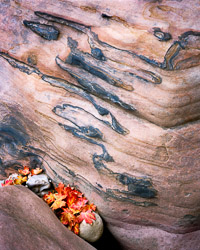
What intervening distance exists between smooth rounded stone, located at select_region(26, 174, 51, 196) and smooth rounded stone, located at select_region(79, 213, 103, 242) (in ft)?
2.38

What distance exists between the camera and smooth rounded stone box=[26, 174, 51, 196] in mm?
3559

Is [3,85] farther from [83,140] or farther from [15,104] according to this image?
[83,140]

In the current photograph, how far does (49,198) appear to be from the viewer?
3469 mm

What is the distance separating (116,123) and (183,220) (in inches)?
55.4

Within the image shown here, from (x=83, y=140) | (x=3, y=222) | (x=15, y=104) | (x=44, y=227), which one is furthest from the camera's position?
(x=15, y=104)

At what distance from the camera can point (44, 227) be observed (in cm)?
279

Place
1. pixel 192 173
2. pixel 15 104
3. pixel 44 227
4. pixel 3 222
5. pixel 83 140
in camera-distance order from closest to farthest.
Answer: pixel 3 222, pixel 44 227, pixel 192 173, pixel 83 140, pixel 15 104

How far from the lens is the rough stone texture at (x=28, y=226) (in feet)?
7.86

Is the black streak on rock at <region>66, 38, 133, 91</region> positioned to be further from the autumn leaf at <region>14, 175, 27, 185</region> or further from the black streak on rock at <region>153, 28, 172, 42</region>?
the autumn leaf at <region>14, 175, 27, 185</region>

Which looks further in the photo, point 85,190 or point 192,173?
point 85,190

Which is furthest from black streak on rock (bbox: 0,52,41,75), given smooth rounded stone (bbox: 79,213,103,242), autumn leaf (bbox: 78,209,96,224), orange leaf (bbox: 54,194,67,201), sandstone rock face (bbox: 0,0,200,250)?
smooth rounded stone (bbox: 79,213,103,242)

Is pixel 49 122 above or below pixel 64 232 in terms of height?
above

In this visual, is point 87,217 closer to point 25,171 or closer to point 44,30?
point 25,171

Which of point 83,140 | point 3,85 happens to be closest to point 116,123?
point 83,140
